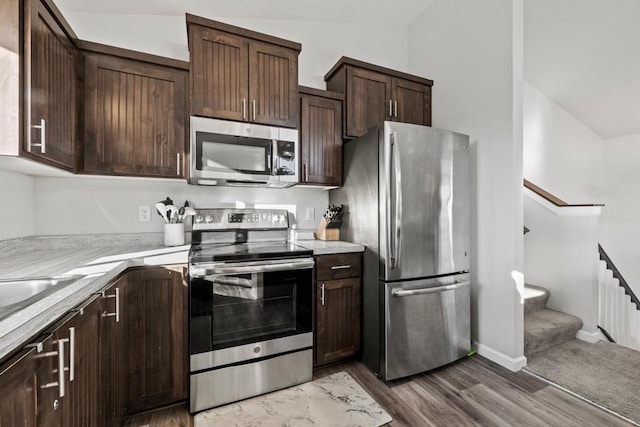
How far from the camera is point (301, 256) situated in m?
1.97

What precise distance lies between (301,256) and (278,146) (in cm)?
88

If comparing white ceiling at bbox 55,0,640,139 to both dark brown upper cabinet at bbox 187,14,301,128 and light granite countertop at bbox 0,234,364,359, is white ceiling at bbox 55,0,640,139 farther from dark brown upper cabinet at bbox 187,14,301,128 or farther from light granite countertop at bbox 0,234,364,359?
light granite countertop at bbox 0,234,364,359

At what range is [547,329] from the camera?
2439 millimetres

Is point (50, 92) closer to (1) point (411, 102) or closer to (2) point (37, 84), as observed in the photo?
(2) point (37, 84)

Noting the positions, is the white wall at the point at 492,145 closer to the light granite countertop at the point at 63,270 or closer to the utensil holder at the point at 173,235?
the light granite countertop at the point at 63,270

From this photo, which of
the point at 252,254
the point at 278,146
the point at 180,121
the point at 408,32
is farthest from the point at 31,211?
the point at 408,32

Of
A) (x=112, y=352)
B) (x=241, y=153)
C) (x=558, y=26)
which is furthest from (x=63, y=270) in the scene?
(x=558, y=26)

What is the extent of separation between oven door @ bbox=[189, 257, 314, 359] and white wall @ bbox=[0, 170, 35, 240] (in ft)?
3.70

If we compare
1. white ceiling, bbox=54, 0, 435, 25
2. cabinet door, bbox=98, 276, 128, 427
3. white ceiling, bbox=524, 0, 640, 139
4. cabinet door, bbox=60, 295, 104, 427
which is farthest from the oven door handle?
white ceiling, bbox=524, 0, 640, 139

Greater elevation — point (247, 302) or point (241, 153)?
point (241, 153)

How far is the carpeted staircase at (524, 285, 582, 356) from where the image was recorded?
2359 millimetres

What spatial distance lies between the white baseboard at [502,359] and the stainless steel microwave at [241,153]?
206cm

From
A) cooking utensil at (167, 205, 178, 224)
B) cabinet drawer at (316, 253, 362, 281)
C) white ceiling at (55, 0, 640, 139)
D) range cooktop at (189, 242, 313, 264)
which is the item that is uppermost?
white ceiling at (55, 0, 640, 139)

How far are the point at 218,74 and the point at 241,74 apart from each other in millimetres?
164
